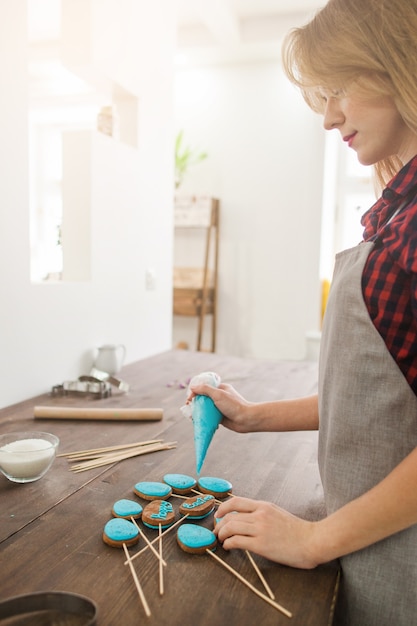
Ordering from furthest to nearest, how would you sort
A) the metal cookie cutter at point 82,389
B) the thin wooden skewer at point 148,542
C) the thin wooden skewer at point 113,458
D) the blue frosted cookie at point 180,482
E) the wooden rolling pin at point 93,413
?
the metal cookie cutter at point 82,389
the wooden rolling pin at point 93,413
the thin wooden skewer at point 113,458
the blue frosted cookie at point 180,482
the thin wooden skewer at point 148,542

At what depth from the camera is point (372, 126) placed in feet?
2.48

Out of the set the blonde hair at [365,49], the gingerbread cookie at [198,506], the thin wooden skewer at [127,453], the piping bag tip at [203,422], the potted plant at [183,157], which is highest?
the potted plant at [183,157]

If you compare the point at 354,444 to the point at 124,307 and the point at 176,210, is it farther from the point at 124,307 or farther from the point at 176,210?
the point at 176,210

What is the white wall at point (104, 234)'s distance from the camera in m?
1.42

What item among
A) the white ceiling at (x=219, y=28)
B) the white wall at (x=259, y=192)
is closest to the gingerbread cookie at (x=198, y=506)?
the white ceiling at (x=219, y=28)

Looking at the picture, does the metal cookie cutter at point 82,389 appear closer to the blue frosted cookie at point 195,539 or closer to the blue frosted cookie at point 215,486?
the blue frosted cookie at point 215,486

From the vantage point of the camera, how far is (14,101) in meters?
1.41

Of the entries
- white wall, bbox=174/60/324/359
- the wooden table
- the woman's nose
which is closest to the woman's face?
the woman's nose

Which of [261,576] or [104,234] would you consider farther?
[104,234]

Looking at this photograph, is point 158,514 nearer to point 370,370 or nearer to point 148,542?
point 148,542

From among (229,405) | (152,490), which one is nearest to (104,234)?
(229,405)

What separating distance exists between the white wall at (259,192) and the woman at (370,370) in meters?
3.20

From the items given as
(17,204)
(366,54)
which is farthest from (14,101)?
(366,54)

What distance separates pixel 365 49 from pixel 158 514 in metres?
0.75
